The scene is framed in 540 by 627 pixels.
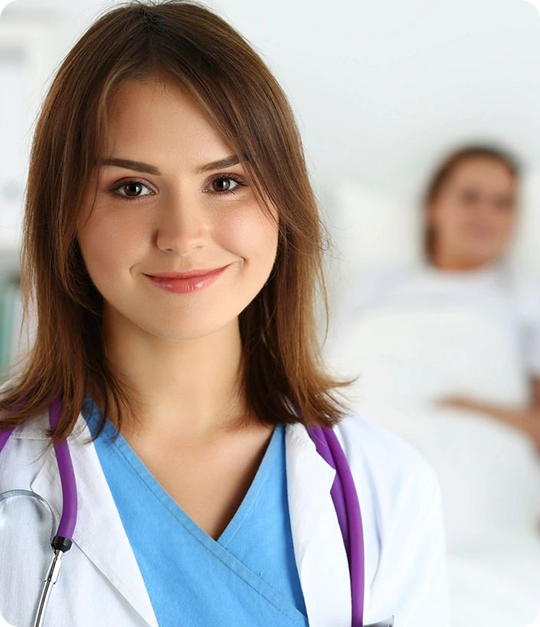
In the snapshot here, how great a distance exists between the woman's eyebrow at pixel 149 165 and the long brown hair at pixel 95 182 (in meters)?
0.01

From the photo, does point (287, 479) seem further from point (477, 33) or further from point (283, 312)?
point (477, 33)

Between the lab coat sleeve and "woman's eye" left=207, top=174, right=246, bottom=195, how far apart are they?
13.3 inches

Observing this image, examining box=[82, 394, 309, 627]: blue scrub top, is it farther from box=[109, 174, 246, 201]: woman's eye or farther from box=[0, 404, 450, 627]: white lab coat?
box=[109, 174, 246, 201]: woman's eye

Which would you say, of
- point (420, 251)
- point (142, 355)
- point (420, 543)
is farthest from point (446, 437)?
point (142, 355)

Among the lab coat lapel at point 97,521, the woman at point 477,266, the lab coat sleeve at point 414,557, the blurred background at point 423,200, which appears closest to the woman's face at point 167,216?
the lab coat lapel at point 97,521

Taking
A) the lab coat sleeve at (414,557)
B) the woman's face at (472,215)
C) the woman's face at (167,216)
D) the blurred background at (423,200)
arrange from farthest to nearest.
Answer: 1. the woman's face at (472,215)
2. the blurred background at (423,200)
3. the lab coat sleeve at (414,557)
4. the woman's face at (167,216)

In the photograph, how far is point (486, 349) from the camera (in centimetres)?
232

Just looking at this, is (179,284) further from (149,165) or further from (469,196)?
(469,196)

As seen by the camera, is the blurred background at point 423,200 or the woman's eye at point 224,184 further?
the blurred background at point 423,200

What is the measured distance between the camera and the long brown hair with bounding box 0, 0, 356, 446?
2.49 ft

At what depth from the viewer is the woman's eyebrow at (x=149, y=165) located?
75cm

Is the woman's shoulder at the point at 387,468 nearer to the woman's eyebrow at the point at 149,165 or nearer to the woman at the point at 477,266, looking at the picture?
the woman's eyebrow at the point at 149,165

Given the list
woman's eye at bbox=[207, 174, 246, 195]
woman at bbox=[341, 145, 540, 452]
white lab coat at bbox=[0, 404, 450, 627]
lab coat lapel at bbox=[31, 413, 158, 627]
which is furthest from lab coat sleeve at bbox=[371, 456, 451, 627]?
woman at bbox=[341, 145, 540, 452]

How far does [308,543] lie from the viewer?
0.84 m
